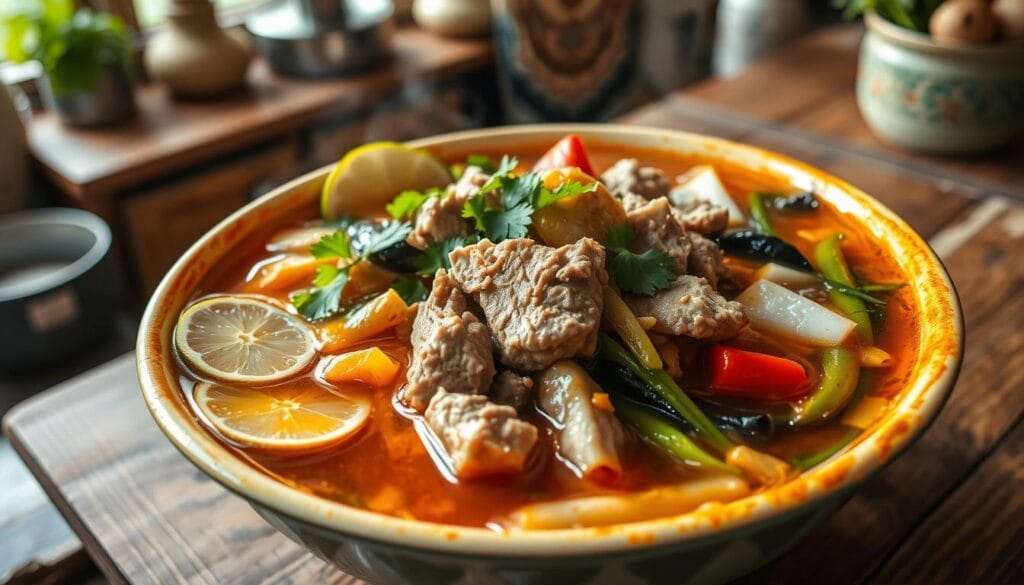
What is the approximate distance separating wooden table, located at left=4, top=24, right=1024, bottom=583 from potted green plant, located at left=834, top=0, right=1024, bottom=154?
10.9 inches

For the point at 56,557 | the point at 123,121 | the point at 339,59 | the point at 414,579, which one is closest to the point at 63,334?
the point at 123,121

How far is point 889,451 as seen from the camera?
41.2 inches

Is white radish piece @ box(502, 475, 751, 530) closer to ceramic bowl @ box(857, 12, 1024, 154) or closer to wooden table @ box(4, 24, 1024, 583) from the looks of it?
wooden table @ box(4, 24, 1024, 583)

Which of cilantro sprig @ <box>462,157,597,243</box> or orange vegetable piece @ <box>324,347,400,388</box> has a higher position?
cilantro sprig @ <box>462,157,597,243</box>

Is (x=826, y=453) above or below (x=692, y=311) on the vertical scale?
below

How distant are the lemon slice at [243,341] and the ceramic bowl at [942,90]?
5.82 ft

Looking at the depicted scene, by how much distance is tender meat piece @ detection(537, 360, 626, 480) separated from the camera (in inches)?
46.6

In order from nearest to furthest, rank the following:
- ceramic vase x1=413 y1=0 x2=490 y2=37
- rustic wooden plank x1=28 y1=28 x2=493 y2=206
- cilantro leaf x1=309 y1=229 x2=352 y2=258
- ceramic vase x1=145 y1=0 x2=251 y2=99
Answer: cilantro leaf x1=309 y1=229 x2=352 y2=258
rustic wooden plank x1=28 y1=28 x2=493 y2=206
ceramic vase x1=145 y1=0 x2=251 y2=99
ceramic vase x1=413 y1=0 x2=490 y2=37

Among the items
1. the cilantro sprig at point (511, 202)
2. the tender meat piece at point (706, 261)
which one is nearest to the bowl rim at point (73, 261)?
the cilantro sprig at point (511, 202)

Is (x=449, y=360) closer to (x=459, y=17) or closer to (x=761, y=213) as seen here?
(x=761, y=213)

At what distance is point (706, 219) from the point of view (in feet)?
5.18

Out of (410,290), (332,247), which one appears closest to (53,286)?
(332,247)

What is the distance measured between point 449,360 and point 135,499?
671 mm

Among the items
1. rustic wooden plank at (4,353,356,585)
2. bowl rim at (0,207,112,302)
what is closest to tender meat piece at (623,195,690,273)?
rustic wooden plank at (4,353,356,585)
